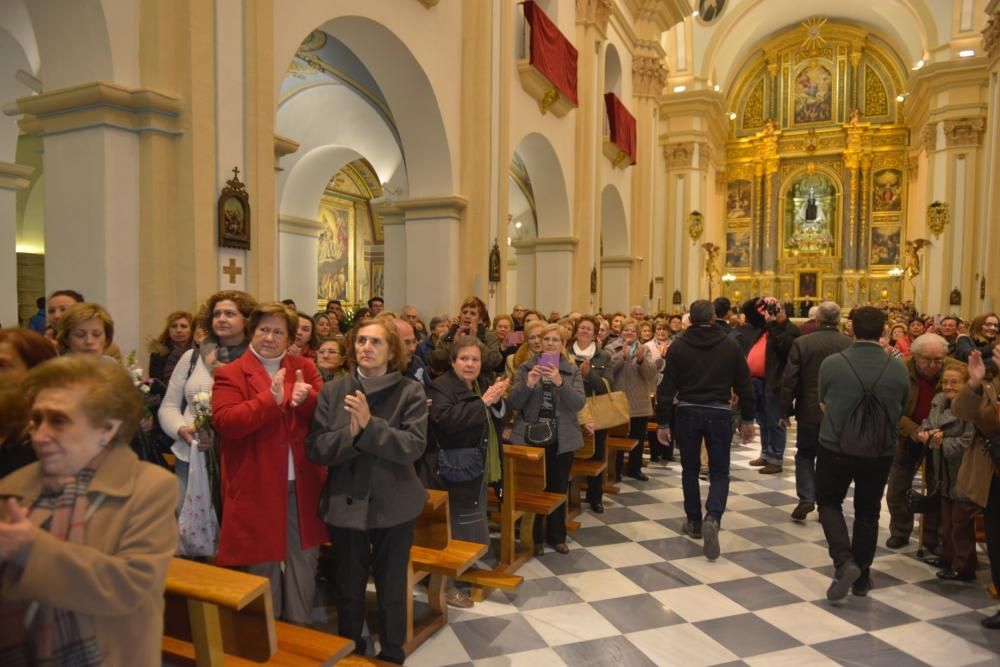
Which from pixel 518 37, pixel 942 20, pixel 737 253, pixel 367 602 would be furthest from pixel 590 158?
pixel 737 253

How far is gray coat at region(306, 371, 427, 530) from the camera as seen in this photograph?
2.84 meters

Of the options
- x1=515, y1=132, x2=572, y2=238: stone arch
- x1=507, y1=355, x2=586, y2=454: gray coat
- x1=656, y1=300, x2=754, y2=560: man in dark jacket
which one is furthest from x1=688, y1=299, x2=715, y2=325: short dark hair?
x1=515, y1=132, x2=572, y2=238: stone arch

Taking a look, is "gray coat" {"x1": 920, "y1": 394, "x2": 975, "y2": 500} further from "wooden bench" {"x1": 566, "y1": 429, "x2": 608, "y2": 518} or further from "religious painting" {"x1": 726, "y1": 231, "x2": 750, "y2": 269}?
"religious painting" {"x1": 726, "y1": 231, "x2": 750, "y2": 269}

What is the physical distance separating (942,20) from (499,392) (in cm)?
2449

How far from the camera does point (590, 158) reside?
45.3 feet

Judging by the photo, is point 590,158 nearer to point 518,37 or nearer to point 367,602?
point 518,37

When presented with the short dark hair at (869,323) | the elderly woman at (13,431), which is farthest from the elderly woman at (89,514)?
the short dark hair at (869,323)

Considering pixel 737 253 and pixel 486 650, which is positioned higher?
pixel 737 253

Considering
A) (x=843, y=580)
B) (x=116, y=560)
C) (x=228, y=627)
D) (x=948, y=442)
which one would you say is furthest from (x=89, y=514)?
(x=948, y=442)

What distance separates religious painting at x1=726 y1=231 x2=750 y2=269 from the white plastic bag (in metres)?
28.7

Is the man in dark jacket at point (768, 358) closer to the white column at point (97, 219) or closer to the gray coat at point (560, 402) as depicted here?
the gray coat at point (560, 402)

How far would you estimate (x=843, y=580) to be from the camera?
4133mm

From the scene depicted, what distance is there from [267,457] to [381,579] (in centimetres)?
77

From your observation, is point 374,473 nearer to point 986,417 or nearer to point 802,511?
point 986,417
